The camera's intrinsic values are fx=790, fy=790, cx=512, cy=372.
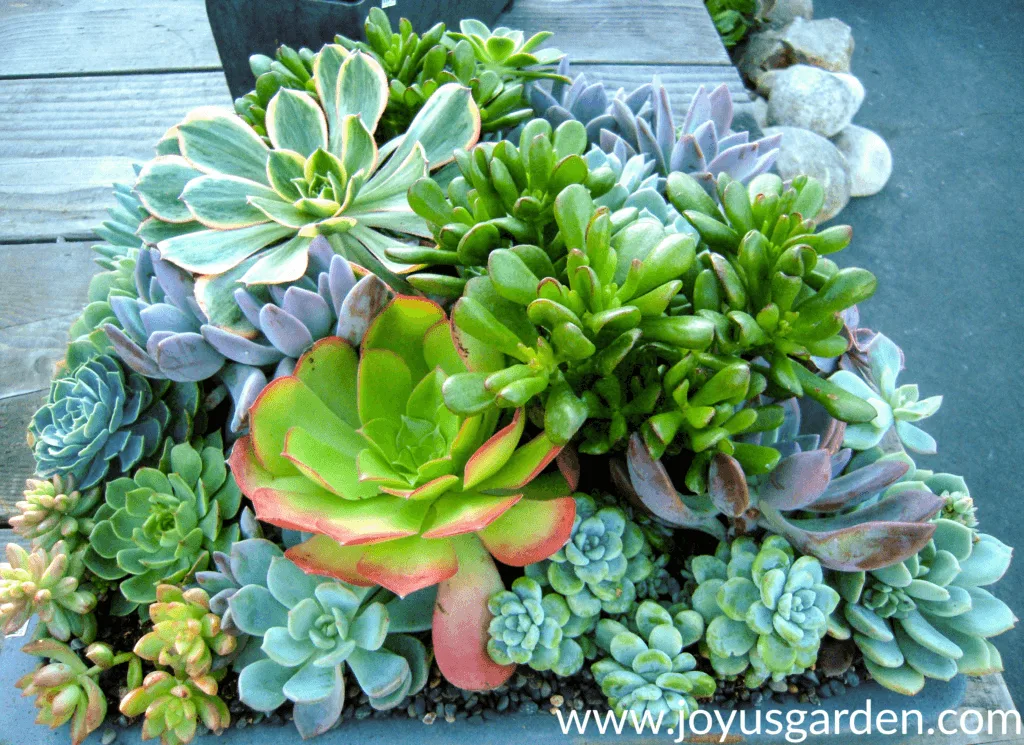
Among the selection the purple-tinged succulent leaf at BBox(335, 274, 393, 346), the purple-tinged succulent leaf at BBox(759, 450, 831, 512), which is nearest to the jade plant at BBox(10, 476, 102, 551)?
the purple-tinged succulent leaf at BBox(335, 274, 393, 346)

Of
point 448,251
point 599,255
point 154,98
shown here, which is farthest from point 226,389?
point 154,98

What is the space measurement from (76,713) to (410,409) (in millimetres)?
386

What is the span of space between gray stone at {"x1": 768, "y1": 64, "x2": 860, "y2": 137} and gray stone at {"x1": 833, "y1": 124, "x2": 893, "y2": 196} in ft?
0.13

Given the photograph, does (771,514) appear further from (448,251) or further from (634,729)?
(448,251)

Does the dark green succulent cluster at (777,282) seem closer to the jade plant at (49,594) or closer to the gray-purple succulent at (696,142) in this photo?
the gray-purple succulent at (696,142)

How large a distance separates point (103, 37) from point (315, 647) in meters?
1.30

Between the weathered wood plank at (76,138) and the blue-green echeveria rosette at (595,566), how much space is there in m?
0.95

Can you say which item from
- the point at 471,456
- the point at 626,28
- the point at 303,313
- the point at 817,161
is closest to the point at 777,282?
the point at 471,456

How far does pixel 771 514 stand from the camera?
683 millimetres

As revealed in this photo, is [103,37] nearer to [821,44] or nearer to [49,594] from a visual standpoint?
[49,594]

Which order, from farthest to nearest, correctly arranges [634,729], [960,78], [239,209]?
[960,78] < [239,209] < [634,729]

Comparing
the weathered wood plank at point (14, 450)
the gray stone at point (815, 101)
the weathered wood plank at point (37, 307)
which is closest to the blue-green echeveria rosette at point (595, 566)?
the weathered wood plank at point (14, 450)

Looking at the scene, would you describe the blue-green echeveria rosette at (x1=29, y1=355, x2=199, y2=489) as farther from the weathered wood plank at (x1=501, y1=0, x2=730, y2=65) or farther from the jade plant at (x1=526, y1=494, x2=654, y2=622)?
the weathered wood plank at (x1=501, y1=0, x2=730, y2=65)

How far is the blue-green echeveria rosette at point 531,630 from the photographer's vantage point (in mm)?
650
